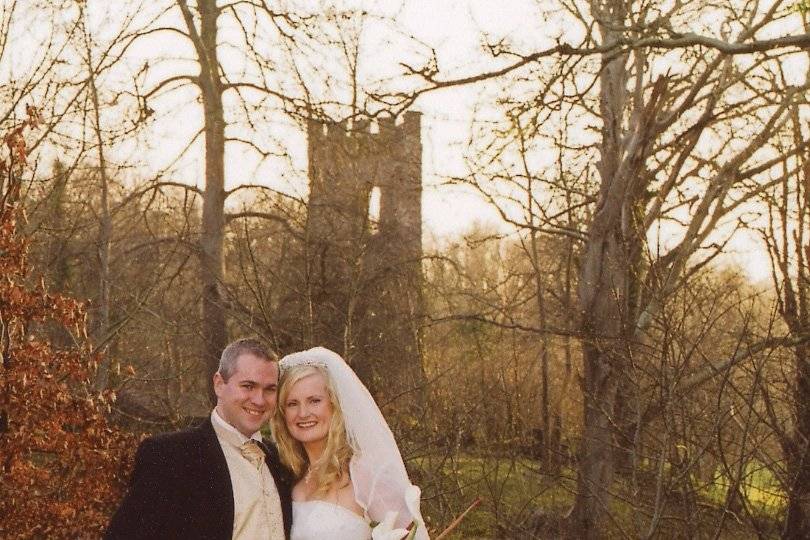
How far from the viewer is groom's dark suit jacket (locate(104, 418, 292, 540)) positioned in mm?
4316

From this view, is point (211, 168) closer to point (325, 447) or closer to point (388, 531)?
point (325, 447)

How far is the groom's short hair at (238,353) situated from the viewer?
4.68 metres

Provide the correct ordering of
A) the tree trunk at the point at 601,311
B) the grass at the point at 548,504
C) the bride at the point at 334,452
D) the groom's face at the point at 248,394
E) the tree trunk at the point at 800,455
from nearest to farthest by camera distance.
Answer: the groom's face at the point at 248,394 < the bride at the point at 334,452 < the tree trunk at the point at 800,455 < the grass at the point at 548,504 < the tree trunk at the point at 601,311

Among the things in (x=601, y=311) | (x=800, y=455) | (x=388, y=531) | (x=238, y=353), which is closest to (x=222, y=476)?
(x=238, y=353)

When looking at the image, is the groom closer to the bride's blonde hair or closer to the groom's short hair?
the groom's short hair

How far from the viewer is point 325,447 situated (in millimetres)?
5062

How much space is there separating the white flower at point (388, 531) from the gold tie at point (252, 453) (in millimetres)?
631

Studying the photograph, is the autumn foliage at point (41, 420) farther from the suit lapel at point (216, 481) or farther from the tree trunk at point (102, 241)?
the tree trunk at point (102, 241)

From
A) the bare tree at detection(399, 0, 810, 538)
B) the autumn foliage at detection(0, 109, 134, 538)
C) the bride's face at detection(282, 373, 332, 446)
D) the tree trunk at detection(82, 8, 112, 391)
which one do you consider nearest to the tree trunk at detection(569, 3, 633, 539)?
the bare tree at detection(399, 0, 810, 538)

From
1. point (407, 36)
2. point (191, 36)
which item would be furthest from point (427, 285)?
point (407, 36)

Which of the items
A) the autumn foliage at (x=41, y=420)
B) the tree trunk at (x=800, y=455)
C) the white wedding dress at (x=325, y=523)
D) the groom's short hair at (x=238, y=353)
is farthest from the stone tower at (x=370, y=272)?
the groom's short hair at (x=238, y=353)

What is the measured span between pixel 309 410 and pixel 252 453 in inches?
16.9

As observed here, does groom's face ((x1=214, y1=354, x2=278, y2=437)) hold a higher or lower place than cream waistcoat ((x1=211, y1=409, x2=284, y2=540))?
higher

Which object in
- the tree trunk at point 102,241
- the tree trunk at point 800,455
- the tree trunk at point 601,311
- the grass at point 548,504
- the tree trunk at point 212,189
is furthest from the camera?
the tree trunk at point 212,189
